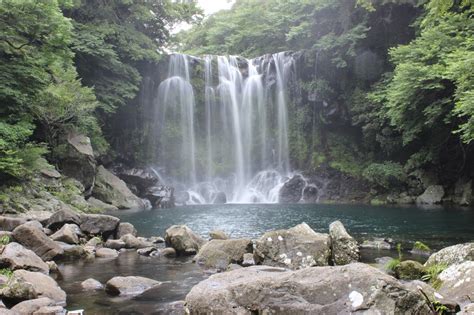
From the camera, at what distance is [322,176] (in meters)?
35.7

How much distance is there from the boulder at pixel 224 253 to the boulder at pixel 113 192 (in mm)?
17714

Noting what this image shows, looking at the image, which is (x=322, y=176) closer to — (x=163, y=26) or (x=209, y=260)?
(x=163, y=26)

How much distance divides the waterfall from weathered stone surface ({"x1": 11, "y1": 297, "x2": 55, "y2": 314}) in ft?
99.1

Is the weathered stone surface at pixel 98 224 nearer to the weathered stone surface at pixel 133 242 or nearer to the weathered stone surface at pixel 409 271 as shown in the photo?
the weathered stone surface at pixel 133 242

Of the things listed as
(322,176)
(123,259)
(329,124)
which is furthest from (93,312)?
(329,124)

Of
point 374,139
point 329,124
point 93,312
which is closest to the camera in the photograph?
point 93,312

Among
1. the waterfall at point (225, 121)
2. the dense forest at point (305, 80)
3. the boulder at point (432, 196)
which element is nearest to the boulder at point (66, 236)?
the dense forest at point (305, 80)

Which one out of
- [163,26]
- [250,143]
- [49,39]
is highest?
[163,26]

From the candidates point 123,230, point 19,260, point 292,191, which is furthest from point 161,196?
point 19,260

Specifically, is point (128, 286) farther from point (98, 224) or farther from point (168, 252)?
point (98, 224)

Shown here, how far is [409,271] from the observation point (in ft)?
26.5

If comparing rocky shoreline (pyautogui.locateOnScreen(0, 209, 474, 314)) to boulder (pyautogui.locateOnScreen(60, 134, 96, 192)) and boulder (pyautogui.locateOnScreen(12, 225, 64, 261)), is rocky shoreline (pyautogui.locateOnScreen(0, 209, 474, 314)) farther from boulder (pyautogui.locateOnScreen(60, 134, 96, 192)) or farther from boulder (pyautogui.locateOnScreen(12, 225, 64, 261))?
boulder (pyautogui.locateOnScreen(60, 134, 96, 192))

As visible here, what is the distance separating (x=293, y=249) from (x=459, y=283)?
3.65 metres

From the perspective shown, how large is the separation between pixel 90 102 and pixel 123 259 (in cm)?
1567
